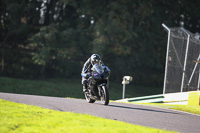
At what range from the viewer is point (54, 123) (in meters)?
7.59

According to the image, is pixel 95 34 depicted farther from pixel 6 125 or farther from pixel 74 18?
pixel 6 125

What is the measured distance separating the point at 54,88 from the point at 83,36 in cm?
611

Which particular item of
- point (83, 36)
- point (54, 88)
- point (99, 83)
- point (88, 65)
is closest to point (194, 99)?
point (99, 83)

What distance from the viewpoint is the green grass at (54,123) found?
695 cm

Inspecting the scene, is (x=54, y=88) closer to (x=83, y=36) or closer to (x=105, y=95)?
(x=83, y=36)

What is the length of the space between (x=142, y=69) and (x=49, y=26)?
12587 millimetres

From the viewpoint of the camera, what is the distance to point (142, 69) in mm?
41531

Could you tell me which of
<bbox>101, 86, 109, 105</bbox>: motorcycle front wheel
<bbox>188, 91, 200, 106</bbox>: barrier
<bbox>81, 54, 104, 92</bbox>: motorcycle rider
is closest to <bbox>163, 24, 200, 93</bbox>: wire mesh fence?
<bbox>188, 91, 200, 106</bbox>: barrier

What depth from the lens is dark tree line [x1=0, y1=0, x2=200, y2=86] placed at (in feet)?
113

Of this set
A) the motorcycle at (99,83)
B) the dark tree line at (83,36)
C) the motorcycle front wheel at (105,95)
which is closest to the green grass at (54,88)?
the dark tree line at (83,36)

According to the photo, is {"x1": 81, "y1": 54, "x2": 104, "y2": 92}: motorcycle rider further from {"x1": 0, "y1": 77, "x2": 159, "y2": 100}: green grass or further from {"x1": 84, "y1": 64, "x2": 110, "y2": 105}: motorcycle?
{"x1": 0, "y1": 77, "x2": 159, "y2": 100}: green grass

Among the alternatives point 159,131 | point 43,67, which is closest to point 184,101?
point 159,131

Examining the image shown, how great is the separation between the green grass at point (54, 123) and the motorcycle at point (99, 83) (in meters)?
2.84

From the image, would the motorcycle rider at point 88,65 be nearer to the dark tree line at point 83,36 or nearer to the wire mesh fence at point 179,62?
the wire mesh fence at point 179,62
